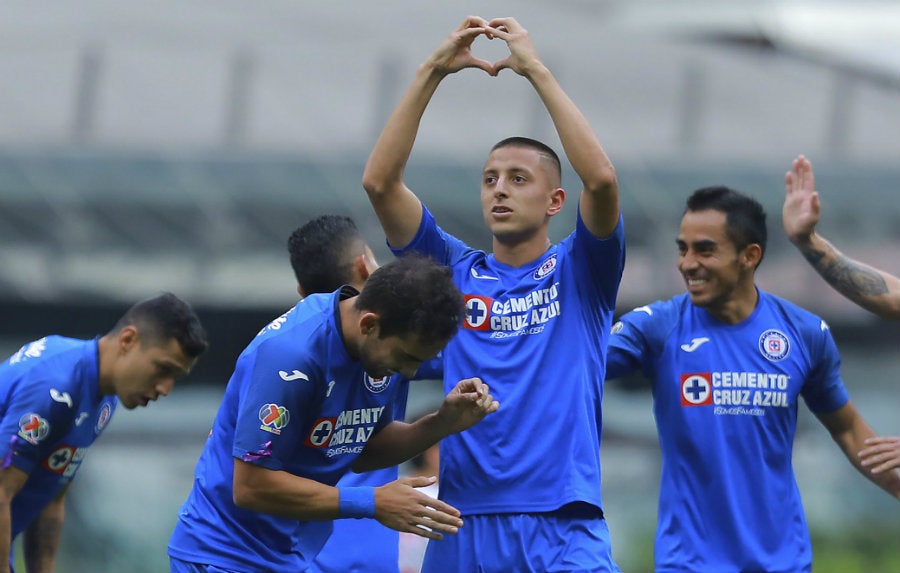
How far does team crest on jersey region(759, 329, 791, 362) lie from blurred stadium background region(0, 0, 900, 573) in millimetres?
12705

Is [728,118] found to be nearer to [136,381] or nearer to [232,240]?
[232,240]

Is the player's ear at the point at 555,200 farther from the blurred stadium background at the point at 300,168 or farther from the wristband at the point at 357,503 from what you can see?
the blurred stadium background at the point at 300,168

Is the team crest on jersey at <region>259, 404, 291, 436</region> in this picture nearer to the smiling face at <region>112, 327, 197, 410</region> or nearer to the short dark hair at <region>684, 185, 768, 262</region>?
the smiling face at <region>112, 327, 197, 410</region>

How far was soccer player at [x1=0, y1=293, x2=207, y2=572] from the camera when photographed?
567 centimetres

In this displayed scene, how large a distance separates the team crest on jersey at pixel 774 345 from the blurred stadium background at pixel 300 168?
1270cm

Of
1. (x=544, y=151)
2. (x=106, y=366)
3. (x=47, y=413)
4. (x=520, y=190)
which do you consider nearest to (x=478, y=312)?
(x=520, y=190)

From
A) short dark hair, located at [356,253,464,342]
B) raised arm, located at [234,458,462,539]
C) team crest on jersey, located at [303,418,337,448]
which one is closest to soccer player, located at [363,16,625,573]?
raised arm, located at [234,458,462,539]

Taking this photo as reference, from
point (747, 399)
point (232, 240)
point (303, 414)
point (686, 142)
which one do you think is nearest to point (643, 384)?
point (686, 142)

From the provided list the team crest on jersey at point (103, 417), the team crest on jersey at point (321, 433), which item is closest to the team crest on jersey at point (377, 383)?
the team crest on jersey at point (321, 433)

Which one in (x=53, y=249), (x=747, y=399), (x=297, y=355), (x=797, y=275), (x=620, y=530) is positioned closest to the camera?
(x=297, y=355)

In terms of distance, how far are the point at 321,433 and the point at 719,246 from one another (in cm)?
234

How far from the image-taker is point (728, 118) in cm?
2398

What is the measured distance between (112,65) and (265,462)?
2036cm

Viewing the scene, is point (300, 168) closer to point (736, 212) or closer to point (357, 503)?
point (736, 212)
